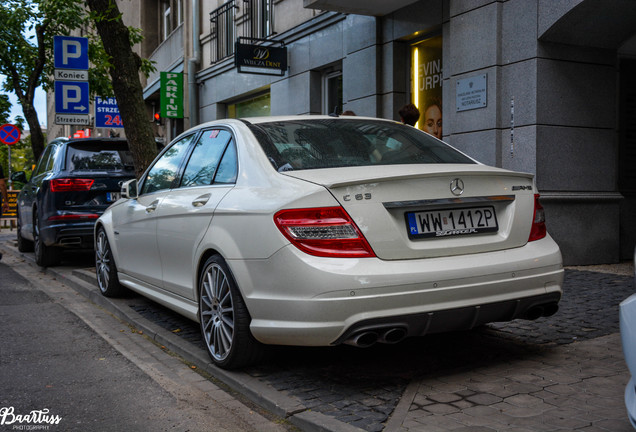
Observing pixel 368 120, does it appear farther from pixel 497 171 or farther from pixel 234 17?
pixel 234 17

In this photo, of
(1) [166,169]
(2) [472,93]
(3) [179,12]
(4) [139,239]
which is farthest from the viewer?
(3) [179,12]

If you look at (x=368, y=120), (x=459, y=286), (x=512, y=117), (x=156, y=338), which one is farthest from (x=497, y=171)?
(x=512, y=117)

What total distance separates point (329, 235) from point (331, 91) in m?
10.5

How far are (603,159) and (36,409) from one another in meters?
7.65

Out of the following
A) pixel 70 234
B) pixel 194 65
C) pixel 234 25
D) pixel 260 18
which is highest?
pixel 234 25

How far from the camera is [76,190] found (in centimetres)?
940

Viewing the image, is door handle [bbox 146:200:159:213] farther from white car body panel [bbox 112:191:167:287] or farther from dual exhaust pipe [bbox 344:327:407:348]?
dual exhaust pipe [bbox 344:327:407:348]

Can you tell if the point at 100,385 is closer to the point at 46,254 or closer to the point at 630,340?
the point at 630,340

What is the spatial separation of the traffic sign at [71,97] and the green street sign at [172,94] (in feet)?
24.7

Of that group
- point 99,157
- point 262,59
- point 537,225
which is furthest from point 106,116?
point 537,225

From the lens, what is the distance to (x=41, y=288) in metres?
8.22

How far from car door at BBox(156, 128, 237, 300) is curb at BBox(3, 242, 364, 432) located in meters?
0.38

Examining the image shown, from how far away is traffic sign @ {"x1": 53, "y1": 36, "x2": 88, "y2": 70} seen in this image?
11812mm

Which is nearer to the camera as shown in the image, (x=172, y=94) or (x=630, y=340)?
(x=630, y=340)
